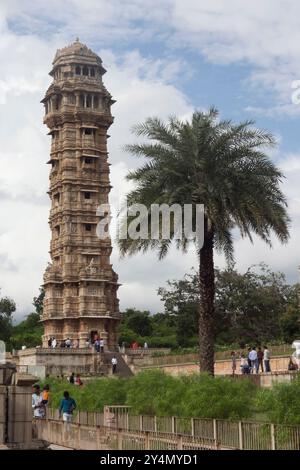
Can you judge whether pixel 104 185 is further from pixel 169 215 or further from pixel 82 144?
pixel 169 215

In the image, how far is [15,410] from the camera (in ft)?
61.4

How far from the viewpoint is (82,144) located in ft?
220

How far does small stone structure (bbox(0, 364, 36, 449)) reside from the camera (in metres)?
18.5

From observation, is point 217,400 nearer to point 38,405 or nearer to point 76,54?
point 38,405

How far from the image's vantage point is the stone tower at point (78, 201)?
6397 cm

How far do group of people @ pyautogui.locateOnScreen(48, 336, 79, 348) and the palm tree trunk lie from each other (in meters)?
31.2

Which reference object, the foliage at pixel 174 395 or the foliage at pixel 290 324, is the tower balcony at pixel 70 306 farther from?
the foliage at pixel 174 395

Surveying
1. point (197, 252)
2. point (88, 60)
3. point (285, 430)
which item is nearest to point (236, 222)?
point (197, 252)

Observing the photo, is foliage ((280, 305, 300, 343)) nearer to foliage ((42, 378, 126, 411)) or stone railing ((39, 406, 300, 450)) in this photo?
foliage ((42, 378, 126, 411))

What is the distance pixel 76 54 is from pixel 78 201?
13213mm

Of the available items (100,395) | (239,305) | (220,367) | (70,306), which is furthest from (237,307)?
(100,395)

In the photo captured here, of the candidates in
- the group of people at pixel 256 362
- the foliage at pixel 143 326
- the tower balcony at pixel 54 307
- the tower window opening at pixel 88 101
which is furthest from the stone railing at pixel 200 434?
the foliage at pixel 143 326

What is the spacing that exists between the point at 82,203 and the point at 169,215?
4008 cm
